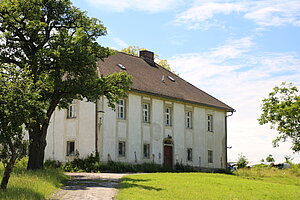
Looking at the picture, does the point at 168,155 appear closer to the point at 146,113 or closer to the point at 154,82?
the point at 146,113

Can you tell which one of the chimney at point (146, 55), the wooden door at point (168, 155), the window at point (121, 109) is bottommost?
the wooden door at point (168, 155)

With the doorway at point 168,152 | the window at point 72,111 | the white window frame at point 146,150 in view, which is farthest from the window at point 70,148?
the doorway at point 168,152

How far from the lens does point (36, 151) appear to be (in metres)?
22.6

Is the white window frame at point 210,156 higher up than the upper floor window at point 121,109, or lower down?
lower down

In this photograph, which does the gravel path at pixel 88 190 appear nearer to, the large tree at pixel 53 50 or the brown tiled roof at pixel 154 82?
the large tree at pixel 53 50

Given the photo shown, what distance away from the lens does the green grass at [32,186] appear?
14087mm

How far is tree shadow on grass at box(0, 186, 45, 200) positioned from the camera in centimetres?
1369

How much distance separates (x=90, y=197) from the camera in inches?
613

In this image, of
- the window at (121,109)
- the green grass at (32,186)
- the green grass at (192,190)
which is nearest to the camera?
the green grass at (32,186)

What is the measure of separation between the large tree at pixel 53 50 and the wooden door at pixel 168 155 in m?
13.4

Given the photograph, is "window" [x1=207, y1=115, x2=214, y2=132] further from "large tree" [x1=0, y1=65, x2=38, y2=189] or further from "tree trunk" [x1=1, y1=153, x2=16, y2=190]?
"tree trunk" [x1=1, y1=153, x2=16, y2=190]

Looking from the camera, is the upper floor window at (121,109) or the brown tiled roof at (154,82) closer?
the upper floor window at (121,109)

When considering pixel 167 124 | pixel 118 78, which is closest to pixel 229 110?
pixel 167 124

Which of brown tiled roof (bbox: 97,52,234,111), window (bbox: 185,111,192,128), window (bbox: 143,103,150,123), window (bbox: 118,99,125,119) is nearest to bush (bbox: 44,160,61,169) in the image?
window (bbox: 118,99,125,119)
